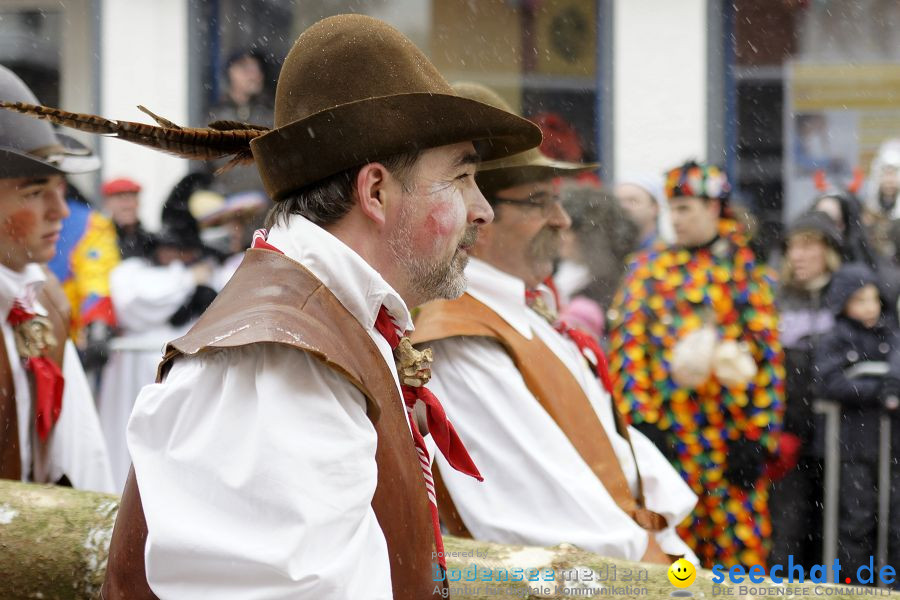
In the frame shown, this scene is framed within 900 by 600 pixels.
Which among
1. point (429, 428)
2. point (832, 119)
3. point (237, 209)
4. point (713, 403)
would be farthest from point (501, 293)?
point (832, 119)

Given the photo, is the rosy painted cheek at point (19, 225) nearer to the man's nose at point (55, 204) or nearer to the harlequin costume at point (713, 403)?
the man's nose at point (55, 204)

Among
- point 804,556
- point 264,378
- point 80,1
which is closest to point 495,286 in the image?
point 264,378

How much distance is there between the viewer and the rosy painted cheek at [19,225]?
3602 mm

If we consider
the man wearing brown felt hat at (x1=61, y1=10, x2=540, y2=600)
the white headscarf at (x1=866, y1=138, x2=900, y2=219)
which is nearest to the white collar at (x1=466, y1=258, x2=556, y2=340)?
the man wearing brown felt hat at (x1=61, y1=10, x2=540, y2=600)

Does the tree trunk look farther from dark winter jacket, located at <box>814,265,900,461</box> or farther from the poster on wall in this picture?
the poster on wall

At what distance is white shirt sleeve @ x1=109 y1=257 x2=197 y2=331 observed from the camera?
21.2ft

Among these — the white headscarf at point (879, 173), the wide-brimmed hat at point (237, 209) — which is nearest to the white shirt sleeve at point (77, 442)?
the wide-brimmed hat at point (237, 209)

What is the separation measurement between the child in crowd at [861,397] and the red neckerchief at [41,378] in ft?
11.4

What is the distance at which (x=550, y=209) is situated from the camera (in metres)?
3.88

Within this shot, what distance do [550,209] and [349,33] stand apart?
1.77 m

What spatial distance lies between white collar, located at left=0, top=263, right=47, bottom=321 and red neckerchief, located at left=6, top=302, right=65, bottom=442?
0.07 feet

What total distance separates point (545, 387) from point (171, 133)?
1.55 metres

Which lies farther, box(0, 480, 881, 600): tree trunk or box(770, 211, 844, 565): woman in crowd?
box(770, 211, 844, 565): woman in crowd

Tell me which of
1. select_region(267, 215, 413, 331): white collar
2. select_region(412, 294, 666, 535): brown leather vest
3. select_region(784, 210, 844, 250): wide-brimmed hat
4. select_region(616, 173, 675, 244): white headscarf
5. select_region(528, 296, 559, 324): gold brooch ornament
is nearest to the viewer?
select_region(267, 215, 413, 331): white collar
